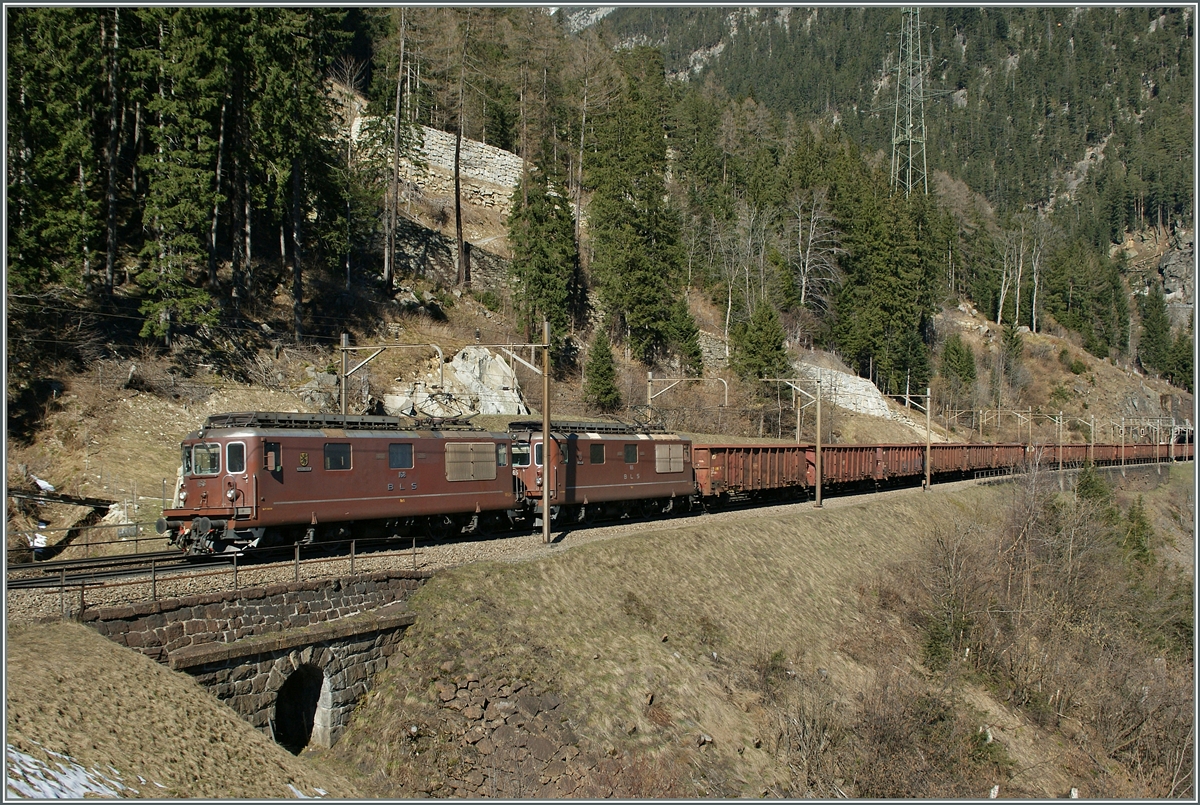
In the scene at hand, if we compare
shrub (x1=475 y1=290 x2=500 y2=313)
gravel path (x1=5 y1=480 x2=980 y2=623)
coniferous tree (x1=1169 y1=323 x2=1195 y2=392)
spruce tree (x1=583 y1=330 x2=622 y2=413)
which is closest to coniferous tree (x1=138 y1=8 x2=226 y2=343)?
gravel path (x1=5 y1=480 x2=980 y2=623)

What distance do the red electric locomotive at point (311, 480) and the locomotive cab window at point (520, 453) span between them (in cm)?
197

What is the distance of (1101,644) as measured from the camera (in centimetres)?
2934

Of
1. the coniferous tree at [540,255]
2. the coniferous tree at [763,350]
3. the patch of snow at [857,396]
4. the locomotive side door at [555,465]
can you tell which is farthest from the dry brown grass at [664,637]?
the patch of snow at [857,396]

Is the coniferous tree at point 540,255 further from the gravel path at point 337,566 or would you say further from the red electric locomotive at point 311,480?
the red electric locomotive at point 311,480

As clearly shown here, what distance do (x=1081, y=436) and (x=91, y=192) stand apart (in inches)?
3362

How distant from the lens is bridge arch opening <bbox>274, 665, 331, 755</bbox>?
15.0 m

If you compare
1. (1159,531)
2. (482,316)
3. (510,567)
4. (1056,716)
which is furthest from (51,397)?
(1159,531)

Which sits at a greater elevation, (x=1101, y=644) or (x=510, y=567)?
(x=510, y=567)

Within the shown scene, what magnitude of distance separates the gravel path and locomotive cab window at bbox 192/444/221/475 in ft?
8.90

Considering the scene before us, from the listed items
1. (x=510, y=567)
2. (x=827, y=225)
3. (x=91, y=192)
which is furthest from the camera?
(x=827, y=225)

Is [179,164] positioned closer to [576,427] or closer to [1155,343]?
[576,427]

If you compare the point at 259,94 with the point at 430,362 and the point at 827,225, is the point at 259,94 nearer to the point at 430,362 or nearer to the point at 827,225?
the point at 430,362

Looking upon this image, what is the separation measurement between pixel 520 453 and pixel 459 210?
28.6 m

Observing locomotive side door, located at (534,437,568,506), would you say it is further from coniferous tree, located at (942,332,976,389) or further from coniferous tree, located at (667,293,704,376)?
coniferous tree, located at (942,332,976,389)
